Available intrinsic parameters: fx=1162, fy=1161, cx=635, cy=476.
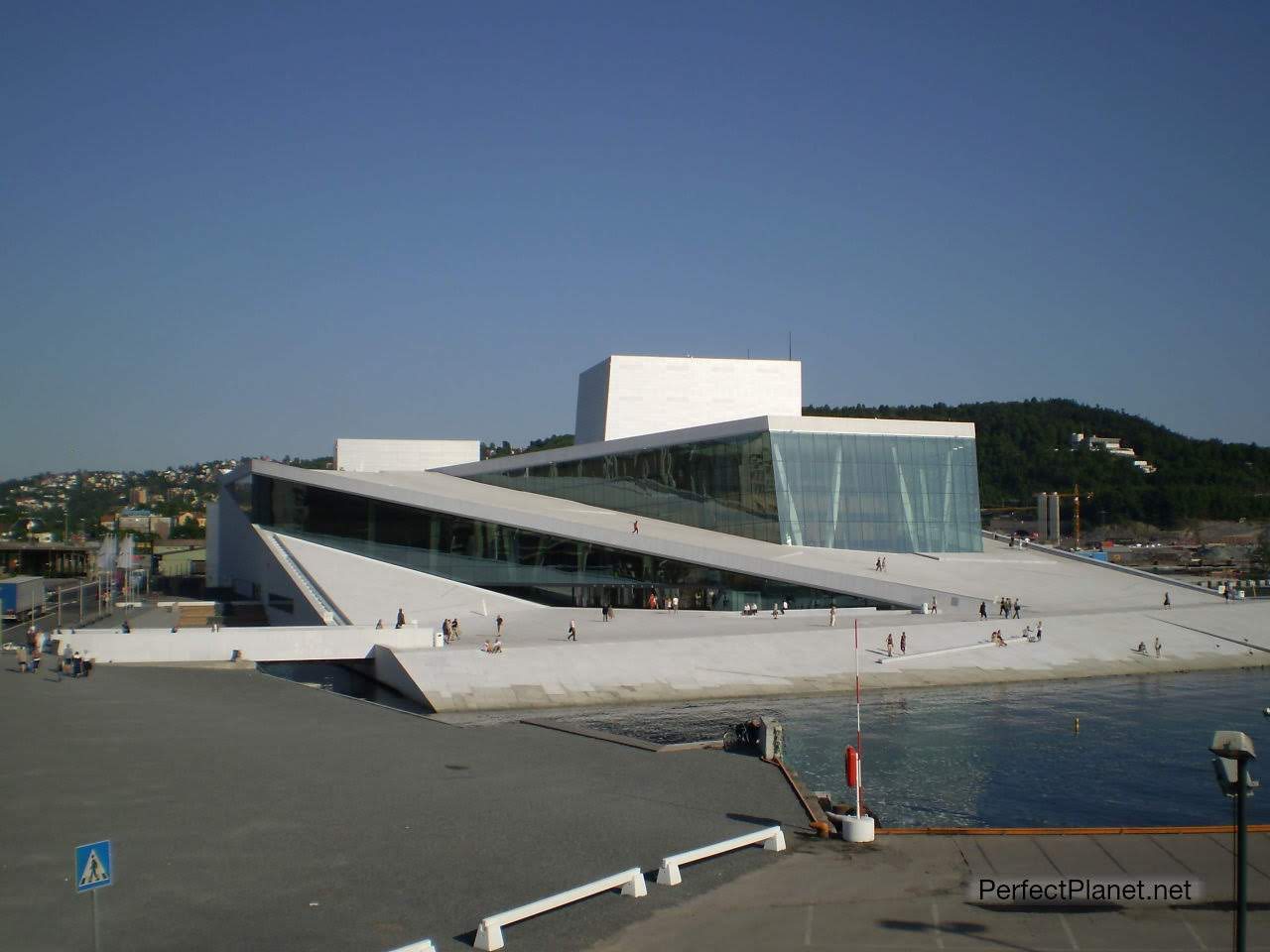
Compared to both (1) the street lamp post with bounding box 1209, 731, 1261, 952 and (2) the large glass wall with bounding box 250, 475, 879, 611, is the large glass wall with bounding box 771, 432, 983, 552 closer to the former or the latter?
(2) the large glass wall with bounding box 250, 475, 879, 611

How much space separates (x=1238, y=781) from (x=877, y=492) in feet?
96.3

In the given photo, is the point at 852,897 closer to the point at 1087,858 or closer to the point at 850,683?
the point at 1087,858

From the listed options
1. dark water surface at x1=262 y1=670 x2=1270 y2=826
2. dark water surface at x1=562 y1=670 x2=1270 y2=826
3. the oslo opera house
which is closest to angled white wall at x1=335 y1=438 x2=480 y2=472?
the oslo opera house

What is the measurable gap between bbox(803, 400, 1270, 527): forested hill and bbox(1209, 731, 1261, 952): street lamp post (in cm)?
8762

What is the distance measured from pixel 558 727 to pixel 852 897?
28.8ft

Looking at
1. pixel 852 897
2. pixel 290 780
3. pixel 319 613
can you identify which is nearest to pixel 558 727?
pixel 290 780

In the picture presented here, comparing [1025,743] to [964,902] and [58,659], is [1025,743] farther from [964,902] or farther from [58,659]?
[58,659]

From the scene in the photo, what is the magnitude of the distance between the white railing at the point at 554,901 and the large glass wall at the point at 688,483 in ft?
85.9

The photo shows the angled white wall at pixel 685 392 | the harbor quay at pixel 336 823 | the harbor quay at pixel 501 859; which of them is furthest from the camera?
the angled white wall at pixel 685 392

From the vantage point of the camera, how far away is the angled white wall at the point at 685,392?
41.2 meters

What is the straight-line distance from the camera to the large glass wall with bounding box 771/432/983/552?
35.2 metres

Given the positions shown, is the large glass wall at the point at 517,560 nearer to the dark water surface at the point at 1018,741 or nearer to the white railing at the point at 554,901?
the dark water surface at the point at 1018,741

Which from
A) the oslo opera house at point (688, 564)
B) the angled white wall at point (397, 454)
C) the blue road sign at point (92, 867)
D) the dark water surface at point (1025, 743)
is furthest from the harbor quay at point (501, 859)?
Answer: the angled white wall at point (397, 454)

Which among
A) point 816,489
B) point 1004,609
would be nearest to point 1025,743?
point 1004,609
